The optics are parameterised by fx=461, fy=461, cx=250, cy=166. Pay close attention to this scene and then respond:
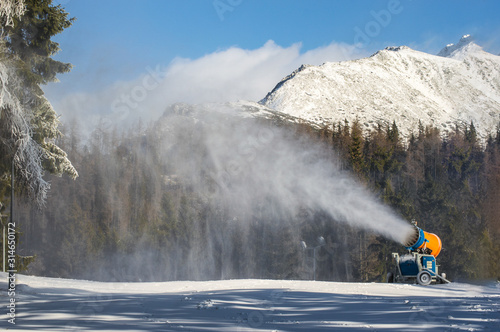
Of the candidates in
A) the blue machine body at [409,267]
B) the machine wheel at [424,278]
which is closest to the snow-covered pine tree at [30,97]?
the blue machine body at [409,267]

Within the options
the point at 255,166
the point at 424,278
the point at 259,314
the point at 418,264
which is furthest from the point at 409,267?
the point at 255,166

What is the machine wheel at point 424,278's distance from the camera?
19450 mm

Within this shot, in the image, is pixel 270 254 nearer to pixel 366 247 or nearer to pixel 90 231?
pixel 366 247

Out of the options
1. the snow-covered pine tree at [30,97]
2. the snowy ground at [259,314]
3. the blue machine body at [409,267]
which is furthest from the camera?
the blue machine body at [409,267]

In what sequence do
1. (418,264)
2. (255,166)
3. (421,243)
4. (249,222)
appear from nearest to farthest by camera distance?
(418,264), (421,243), (249,222), (255,166)

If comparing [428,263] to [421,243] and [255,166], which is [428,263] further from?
[255,166]

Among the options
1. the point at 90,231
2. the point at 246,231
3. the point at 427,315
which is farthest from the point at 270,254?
the point at 427,315

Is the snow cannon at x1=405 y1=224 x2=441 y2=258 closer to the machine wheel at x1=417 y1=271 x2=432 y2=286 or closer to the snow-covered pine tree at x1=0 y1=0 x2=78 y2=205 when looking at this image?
the machine wheel at x1=417 y1=271 x2=432 y2=286

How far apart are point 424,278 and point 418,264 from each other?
24.5 inches

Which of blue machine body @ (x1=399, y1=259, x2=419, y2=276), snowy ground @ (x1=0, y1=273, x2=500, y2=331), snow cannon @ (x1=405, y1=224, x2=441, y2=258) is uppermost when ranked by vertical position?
snow cannon @ (x1=405, y1=224, x2=441, y2=258)

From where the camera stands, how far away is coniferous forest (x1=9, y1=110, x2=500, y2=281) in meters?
58.0

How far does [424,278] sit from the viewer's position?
771 inches

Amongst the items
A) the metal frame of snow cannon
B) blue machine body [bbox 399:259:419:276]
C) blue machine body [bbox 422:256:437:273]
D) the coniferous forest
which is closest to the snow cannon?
the metal frame of snow cannon

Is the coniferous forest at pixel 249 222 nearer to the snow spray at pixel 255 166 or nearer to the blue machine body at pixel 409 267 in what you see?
the snow spray at pixel 255 166
